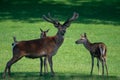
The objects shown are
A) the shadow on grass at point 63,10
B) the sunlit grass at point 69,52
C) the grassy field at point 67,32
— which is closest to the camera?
the sunlit grass at point 69,52

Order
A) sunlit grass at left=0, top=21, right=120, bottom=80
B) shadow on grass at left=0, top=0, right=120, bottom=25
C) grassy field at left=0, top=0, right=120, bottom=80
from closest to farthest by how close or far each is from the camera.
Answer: sunlit grass at left=0, top=21, right=120, bottom=80, grassy field at left=0, top=0, right=120, bottom=80, shadow on grass at left=0, top=0, right=120, bottom=25

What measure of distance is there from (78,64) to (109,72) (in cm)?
256

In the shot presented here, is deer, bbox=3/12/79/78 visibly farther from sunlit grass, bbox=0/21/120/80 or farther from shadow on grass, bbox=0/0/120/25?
shadow on grass, bbox=0/0/120/25

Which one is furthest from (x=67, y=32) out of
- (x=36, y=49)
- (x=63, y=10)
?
(x=36, y=49)

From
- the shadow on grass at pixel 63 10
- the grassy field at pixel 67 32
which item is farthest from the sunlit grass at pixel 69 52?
the shadow on grass at pixel 63 10

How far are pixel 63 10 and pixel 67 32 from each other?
7.54 metres

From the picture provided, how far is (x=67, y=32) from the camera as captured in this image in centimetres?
3381

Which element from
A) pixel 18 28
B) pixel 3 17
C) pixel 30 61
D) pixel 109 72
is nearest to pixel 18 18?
pixel 3 17

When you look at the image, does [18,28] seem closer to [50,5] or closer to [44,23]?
[44,23]

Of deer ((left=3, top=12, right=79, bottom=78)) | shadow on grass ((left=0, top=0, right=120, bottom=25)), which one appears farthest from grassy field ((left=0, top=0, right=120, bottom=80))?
deer ((left=3, top=12, right=79, bottom=78))

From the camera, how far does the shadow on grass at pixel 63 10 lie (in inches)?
1513

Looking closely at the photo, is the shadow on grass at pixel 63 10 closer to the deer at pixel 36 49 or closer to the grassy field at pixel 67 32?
the grassy field at pixel 67 32

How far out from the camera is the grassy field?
22219 mm

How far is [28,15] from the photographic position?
39656 millimetres
